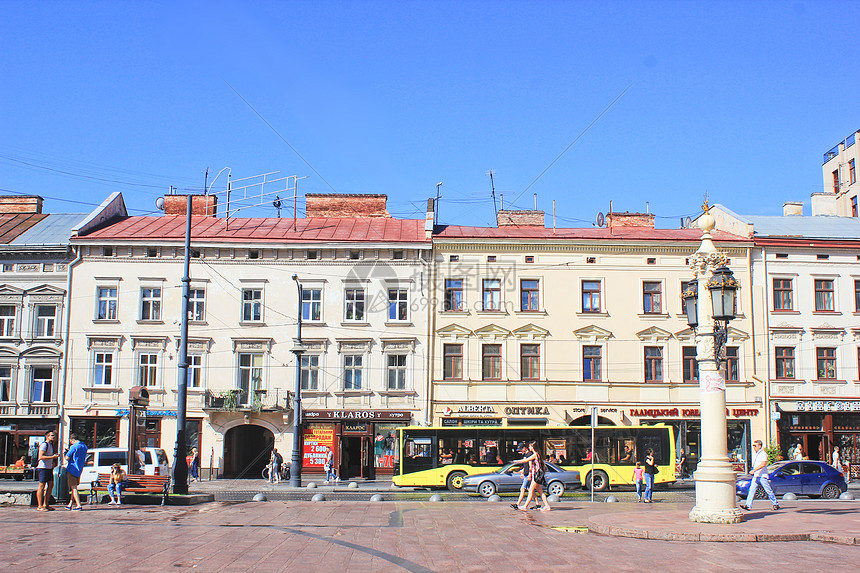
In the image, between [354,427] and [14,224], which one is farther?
[14,224]

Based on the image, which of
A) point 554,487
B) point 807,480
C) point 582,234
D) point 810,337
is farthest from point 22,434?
point 810,337

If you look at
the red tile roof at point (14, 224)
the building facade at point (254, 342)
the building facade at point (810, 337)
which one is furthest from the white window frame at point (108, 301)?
the building facade at point (810, 337)

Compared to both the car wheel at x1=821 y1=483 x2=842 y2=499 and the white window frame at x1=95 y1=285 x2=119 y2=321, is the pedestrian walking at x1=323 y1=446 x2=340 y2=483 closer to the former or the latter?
the white window frame at x1=95 y1=285 x2=119 y2=321

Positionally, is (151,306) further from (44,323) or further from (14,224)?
(14,224)

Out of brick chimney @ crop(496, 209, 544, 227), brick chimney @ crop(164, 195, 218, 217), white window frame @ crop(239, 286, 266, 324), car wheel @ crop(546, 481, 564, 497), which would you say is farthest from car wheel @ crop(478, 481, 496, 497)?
brick chimney @ crop(164, 195, 218, 217)

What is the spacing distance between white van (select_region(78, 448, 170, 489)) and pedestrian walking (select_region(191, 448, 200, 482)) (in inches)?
187

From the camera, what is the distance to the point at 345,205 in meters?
46.0

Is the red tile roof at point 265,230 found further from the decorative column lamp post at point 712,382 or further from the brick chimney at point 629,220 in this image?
the decorative column lamp post at point 712,382

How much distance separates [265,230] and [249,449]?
426 inches

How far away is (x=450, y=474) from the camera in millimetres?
32125

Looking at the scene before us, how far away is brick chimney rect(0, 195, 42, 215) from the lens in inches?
1827

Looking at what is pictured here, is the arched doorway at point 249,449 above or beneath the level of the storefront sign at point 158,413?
beneath

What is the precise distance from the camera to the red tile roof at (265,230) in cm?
4022

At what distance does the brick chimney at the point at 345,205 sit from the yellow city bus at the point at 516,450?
16815mm
